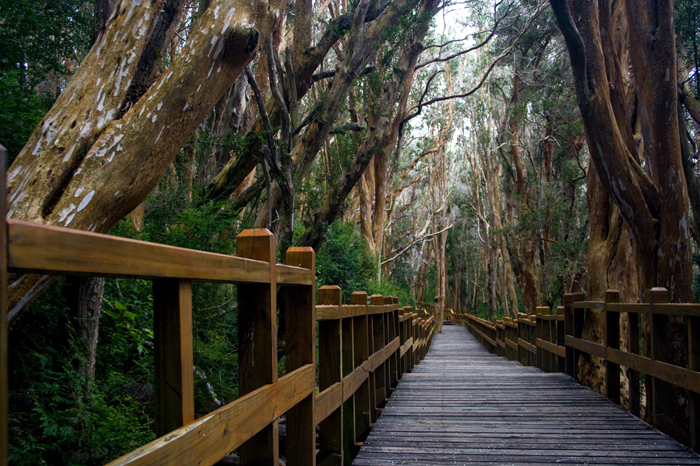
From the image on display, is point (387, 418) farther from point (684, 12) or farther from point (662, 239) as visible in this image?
point (684, 12)

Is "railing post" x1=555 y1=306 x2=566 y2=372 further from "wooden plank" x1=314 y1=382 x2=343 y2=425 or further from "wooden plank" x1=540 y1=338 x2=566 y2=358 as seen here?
"wooden plank" x1=314 y1=382 x2=343 y2=425

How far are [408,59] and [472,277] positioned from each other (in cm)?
4154

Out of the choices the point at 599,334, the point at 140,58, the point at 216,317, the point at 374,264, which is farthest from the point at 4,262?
the point at 374,264

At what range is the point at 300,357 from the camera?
3.27 meters

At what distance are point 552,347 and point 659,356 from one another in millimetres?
3795

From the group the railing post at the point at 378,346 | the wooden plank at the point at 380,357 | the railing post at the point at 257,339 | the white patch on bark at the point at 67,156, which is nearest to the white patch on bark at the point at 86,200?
the white patch on bark at the point at 67,156

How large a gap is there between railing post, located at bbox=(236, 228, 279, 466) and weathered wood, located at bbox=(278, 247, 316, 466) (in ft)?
2.10

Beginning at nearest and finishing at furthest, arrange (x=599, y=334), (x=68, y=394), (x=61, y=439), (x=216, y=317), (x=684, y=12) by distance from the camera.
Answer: (x=61, y=439) → (x=68, y=394) → (x=216, y=317) → (x=599, y=334) → (x=684, y=12)

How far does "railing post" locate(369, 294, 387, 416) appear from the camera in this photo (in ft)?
20.2

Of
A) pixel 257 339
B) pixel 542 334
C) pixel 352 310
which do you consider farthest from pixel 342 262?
pixel 257 339

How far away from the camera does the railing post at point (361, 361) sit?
5.08 meters

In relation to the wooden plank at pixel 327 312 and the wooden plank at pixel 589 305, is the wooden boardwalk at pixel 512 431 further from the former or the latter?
the wooden plank at pixel 327 312

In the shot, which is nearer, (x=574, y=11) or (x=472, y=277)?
(x=574, y=11)

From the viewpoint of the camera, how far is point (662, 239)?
292 inches
